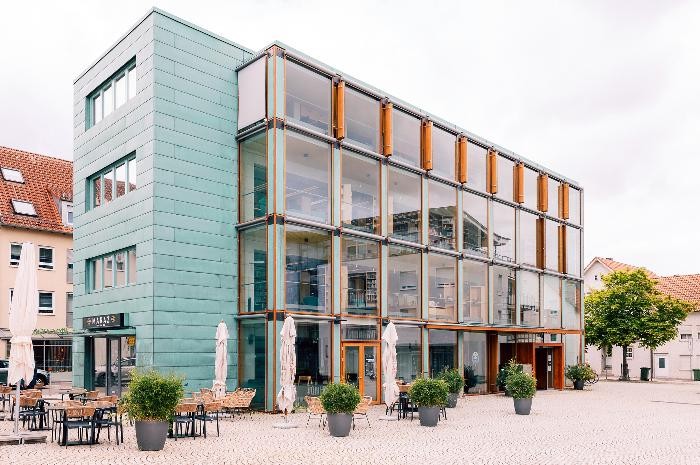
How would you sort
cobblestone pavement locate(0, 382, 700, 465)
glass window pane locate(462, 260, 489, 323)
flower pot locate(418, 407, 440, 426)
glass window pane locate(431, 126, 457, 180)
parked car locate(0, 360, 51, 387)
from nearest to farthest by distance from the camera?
cobblestone pavement locate(0, 382, 700, 465)
flower pot locate(418, 407, 440, 426)
glass window pane locate(431, 126, 457, 180)
parked car locate(0, 360, 51, 387)
glass window pane locate(462, 260, 489, 323)

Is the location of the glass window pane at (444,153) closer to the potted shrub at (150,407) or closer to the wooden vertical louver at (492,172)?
the wooden vertical louver at (492,172)

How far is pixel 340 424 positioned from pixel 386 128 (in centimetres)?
1360

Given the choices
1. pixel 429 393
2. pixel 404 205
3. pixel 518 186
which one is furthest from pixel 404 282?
pixel 518 186

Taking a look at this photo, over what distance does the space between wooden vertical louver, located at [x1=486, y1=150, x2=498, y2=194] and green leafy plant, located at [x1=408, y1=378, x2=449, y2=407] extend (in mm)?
16459

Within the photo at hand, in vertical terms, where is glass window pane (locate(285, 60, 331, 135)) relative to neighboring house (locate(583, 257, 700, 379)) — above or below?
above

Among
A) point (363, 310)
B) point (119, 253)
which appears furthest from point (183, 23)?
point (363, 310)

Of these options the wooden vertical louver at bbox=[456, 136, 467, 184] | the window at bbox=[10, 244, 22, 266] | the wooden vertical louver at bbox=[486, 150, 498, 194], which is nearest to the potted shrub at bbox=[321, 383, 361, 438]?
the wooden vertical louver at bbox=[456, 136, 467, 184]

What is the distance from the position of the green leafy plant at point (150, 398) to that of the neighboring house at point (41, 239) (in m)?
25.7

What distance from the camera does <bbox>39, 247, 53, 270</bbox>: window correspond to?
39656mm

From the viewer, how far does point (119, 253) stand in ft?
80.4

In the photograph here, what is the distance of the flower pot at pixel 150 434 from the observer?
14.3 m

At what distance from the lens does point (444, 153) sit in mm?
31219

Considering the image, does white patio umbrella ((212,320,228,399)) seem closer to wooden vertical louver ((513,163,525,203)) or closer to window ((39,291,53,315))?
wooden vertical louver ((513,163,525,203))

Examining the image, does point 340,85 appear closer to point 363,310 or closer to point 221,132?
point 221,132
